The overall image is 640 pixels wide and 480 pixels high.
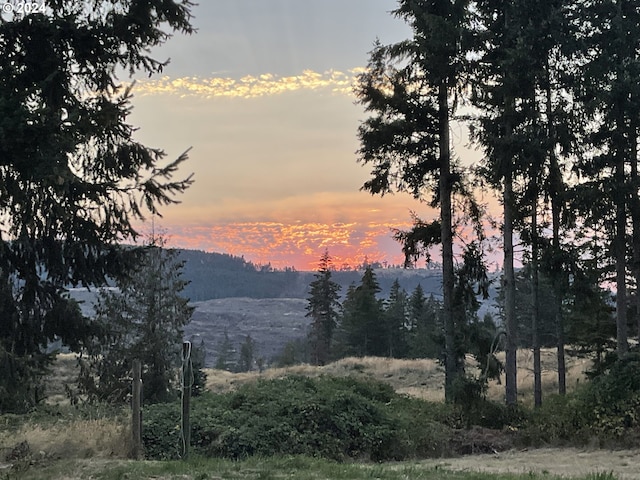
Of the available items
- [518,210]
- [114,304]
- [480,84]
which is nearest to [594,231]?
[518,210]

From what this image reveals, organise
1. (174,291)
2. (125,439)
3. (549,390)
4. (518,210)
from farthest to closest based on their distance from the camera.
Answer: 1. (174,291)
2. (549,390)
3. (518,210)
4. (125,439)

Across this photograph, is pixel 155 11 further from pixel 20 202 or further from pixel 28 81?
pixel 20 202

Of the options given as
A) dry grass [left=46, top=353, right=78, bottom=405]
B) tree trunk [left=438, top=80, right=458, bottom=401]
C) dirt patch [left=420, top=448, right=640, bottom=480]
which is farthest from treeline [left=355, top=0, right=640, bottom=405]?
dry grass [left=46, top=353, right=78, bottom=405]

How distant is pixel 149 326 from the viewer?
89.9ft

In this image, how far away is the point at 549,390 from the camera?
1031 inches

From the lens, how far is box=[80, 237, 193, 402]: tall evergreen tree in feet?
86.0

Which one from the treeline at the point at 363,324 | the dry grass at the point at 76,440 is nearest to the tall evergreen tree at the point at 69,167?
the dry grass at the point at 76,440

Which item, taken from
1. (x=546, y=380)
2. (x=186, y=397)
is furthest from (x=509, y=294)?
(x=546, y=380)

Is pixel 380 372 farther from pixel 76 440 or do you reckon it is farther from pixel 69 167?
pixel 69 167

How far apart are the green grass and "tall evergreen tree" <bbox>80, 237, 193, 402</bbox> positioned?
1834 centimetres

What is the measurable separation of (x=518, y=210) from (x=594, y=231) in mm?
2274

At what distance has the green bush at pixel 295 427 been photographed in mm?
10563

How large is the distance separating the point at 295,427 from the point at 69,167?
7.40 metres

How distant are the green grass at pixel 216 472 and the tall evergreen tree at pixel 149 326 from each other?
18.3 m
